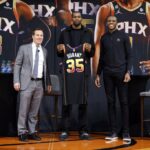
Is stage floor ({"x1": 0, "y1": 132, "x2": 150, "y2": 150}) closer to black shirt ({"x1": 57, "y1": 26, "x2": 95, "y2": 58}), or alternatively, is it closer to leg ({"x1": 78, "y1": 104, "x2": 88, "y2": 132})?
leg ({"x1": 78, "y1": 104, "x2": 88, "y2": 132})

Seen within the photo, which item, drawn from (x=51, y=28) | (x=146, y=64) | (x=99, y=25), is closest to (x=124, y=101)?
(x=146, y=64)

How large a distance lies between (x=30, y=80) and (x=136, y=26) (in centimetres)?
260

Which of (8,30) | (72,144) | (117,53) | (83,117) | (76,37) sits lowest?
(72,144)

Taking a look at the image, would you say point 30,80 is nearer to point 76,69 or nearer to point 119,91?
point 76,69

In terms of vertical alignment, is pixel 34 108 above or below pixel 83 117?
above

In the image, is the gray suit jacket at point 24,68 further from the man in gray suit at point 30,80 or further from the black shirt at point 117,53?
the black shirt at point 117,53

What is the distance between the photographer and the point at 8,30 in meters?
7.54

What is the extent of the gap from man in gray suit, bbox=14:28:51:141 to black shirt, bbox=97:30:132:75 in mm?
881

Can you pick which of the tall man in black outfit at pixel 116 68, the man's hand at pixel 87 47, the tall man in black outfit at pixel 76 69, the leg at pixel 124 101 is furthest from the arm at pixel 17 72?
the leg at pixel 124 101

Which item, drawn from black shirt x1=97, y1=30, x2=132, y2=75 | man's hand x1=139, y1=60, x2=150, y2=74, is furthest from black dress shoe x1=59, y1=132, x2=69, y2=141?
man's hand x1=139, y1=60, x2=150, y2=74

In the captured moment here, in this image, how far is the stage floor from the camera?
214 inches

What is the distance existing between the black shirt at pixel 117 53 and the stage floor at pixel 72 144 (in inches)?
40.0

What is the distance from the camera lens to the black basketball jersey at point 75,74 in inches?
239

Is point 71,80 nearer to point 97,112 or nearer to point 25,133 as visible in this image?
point 25,133
